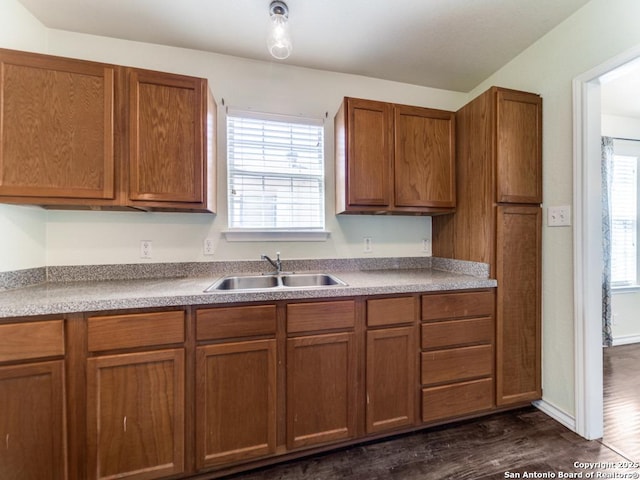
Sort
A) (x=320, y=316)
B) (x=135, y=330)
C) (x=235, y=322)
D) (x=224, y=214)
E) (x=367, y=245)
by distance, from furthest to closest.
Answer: (x=367, y=245) → (x=224, y=214) → (x=320, y=316) → (x=235, y=322) → (x=135, y=330)

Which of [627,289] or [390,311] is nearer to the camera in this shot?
[390,311]

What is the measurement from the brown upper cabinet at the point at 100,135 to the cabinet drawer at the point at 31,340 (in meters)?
0.66

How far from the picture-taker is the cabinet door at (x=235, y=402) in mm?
1340

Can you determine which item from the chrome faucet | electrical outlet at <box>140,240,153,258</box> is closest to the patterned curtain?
the chrome faucet

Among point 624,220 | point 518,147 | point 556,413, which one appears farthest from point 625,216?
point 556,413

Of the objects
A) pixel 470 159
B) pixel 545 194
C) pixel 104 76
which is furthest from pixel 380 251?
pixel 104 76

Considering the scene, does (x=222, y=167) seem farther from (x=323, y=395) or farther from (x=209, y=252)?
(x=323, y=395)

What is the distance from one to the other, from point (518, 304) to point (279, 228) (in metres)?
1.79

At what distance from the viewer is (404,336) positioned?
162 centimetres

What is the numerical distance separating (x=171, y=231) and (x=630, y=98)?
4.33 m

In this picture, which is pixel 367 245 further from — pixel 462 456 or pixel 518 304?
pixel 462 456

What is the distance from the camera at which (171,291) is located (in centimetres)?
140

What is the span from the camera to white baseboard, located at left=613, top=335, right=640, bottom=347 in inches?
116

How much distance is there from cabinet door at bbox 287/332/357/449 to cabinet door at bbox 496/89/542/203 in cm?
146
